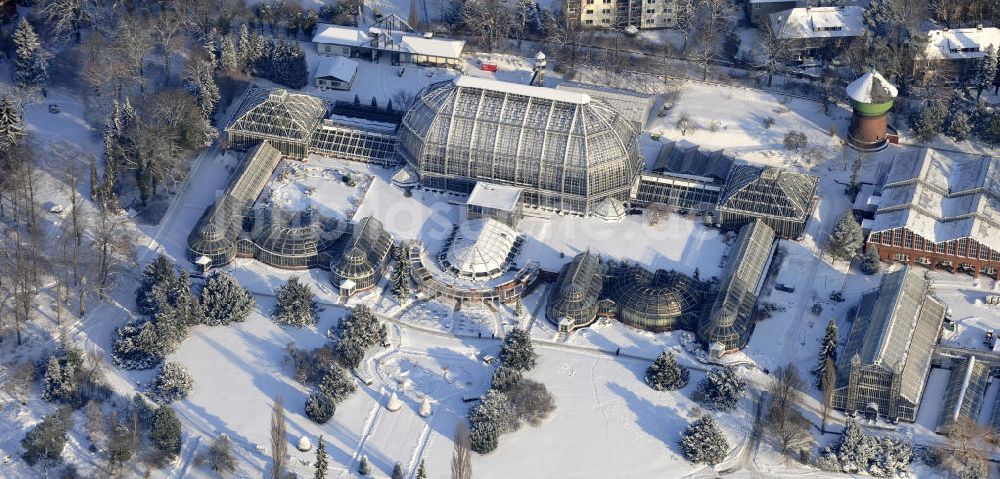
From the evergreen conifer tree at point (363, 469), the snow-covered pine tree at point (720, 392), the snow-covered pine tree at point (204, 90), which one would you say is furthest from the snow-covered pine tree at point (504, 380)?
the snow-covered pine tree at point (204, 90)

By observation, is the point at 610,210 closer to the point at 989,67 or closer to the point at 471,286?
Result: the point at 471,286

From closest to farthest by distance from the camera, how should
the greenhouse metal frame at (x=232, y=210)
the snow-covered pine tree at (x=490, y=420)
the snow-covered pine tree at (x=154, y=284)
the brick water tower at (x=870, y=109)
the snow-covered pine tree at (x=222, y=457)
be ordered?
the snow-covered pine tree at (x=222, y=457), the snow-covered pine tree at (x=490, y=420), the snow-covered pine tree at (x=154, y=284), the greenhouse metal frame at (x=232, y=210), the brick water tower at (x=870, y=109)

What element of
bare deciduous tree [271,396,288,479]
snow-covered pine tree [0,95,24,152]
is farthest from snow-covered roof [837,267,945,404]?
snow-covered pine tree [0,95,24,152]

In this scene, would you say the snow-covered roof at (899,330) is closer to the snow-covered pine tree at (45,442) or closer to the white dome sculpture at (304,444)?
the white dome sculpture at (304,444)

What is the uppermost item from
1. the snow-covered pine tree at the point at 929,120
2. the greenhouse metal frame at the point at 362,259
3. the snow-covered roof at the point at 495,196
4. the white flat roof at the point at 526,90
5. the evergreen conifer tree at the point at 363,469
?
the white flat roof at the point at 526,90

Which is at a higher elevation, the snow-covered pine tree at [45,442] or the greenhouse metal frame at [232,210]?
the greenhouse metal frame at [232,210]

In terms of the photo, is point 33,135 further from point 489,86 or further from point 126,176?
point 489,86
